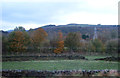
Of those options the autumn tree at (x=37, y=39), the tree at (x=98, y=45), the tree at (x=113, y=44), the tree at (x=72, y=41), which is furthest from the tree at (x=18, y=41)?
the tree at (x=113, y=44)

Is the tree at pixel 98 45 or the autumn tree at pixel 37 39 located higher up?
the autumn tree at pixel 37 39

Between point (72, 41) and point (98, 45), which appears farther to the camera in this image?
point (72, 41)

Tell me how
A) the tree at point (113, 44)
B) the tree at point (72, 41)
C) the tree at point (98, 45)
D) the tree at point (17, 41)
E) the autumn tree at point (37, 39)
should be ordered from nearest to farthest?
the tree at point (113, 44), the tree at point (17, 41), the tree at point (98, 45), the autumn tree at point (37, 39), the tree at point (72, 41)

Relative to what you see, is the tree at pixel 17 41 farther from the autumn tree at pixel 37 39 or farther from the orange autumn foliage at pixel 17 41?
the autumn tree at pixel 37 39

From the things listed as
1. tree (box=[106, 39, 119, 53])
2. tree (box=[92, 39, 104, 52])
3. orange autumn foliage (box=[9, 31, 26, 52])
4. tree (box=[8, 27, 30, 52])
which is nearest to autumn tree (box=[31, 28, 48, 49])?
tree (box=[8, 27, 30, 52])

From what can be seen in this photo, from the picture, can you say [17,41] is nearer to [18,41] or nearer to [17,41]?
[17,41]

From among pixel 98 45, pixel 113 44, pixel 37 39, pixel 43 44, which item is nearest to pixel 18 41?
pixel 37 39

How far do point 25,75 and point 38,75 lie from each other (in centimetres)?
107

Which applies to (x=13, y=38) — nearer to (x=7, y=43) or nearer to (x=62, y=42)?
(x=7, y=43)

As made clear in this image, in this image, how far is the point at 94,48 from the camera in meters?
50.7

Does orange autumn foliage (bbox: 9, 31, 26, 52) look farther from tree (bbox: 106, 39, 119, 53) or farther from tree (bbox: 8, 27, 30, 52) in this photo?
tree (bbox: 106, 39, 119, 53)

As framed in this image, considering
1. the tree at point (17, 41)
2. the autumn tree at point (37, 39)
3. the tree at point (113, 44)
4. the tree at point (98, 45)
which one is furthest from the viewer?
the autumn tree at point (37, 39)

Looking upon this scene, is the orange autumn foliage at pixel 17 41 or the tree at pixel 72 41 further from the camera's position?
the tree at pixel 72 41

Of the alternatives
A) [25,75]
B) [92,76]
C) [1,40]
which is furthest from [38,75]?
[1,40]
